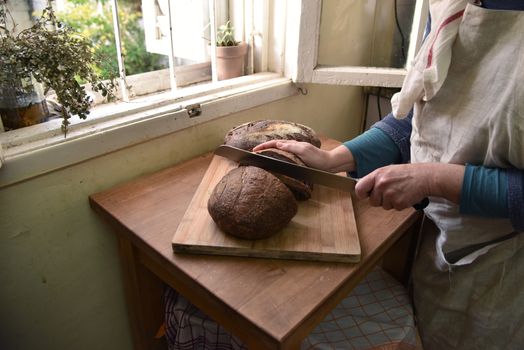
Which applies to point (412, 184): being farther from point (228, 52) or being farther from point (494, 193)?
point (228, 52)

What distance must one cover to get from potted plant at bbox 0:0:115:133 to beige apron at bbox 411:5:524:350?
25.8 inches

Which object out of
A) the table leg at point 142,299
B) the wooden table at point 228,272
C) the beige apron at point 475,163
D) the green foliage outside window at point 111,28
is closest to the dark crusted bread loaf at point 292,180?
the wooden table at point 228,272

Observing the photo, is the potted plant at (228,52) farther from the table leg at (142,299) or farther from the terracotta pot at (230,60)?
the table leg at (142,299)

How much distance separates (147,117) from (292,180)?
37cm

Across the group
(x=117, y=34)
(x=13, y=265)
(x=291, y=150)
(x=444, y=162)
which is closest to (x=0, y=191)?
(x=13, y=265)

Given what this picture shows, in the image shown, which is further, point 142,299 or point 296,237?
point 142,299

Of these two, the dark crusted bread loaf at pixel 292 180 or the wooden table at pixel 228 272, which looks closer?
the wooden table at pixel 228 272

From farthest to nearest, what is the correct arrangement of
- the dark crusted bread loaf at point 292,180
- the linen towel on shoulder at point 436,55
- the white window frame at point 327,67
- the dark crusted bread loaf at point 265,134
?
1. the white window frame at point 327,67
2. the dark crusted bread loaf at point 265,134
3. the dark crusted bread loaf at point 292,180
4. the linen towel on shoulder at point 436,55

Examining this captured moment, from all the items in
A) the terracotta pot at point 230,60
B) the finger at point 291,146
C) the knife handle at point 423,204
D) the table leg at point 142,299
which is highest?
the terracotta pot at point 230,60

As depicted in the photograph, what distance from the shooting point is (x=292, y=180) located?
0.79 metres

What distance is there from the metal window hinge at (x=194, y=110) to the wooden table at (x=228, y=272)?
14 centimetres

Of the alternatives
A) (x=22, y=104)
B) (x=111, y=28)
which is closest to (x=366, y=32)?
(x=22, y=104)

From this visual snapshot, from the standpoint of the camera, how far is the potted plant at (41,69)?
708mm

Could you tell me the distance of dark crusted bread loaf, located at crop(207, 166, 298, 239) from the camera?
2.19 ft
